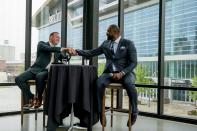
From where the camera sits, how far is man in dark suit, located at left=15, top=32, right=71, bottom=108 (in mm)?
3686

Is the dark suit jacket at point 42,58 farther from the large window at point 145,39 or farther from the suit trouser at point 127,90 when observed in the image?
the large window at point 145,39

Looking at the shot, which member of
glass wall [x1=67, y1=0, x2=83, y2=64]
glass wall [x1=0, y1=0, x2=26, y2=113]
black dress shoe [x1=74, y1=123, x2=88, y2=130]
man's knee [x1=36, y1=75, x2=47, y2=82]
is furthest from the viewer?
glass wall [x1=67, y1=0, x2=83, y2=64]

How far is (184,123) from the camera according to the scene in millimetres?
4301

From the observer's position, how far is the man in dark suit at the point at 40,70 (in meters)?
3.69

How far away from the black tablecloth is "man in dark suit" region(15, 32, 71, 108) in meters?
0.51

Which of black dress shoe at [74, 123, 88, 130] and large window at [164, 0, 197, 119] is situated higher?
large window at [164, 0, 197, 119]

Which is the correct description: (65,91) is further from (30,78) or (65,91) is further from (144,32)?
(144,32)

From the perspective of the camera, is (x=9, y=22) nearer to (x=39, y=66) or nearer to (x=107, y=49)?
(x=39, y=66)

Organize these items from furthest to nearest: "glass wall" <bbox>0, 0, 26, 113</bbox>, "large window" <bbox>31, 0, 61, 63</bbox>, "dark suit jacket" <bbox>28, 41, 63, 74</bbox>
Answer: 1. "large window" <bbox>31, 0, 61, 63</bbox>
2. "glass wall" <bbox>0, 0, 26, 113</bbox>
3. "dark suit jacket" <bbox>28, 41, 63, 74</bbox>

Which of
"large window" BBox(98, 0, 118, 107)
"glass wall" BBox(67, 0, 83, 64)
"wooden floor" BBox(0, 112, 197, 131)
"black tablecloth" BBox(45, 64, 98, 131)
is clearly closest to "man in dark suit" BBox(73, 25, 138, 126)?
"black tablecloth" BBox(45, 64, 98, 131)

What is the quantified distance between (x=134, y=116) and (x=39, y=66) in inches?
61.4

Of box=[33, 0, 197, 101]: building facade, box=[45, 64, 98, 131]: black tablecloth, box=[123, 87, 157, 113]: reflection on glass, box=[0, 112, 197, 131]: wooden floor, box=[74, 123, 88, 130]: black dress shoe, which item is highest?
box=[33, 0, 197, 101]: building facade

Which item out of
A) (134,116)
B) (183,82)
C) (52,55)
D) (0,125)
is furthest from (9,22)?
(183,82)

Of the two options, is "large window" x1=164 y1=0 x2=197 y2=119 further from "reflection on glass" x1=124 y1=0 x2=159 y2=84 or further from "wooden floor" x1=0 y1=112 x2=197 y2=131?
"wooden floor" x1=0 y1=112 x2=197 y2=131
